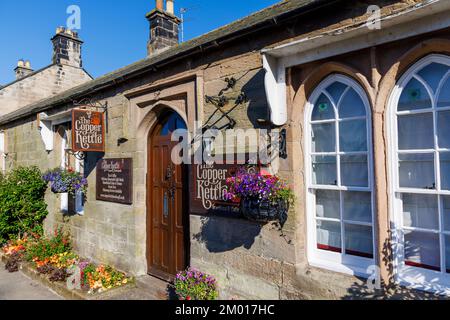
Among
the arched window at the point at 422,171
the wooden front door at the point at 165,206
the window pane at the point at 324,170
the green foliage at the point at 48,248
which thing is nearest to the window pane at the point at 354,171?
the window pane at the point at 324,170

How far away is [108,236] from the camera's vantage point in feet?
20.1

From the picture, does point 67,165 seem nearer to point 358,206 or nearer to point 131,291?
point 131,291

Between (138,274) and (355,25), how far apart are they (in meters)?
4.91

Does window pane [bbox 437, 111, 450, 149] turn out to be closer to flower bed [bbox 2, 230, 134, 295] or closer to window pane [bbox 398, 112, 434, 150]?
window pane [bbox 398, 112, 434, 150]

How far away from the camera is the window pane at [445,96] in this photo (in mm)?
2656

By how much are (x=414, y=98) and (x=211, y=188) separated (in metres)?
2.47

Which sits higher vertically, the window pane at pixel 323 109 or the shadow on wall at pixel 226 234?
the window pane at pixel 323 109

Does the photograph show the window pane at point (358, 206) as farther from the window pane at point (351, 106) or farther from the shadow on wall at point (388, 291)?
the window pane at point (351, 106)

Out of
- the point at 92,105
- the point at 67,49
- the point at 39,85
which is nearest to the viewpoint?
the point at 92,105

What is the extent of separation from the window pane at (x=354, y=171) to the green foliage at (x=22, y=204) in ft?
25.4

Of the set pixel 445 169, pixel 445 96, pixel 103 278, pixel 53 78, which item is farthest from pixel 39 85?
pixel 445 169

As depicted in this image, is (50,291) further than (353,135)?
Yes

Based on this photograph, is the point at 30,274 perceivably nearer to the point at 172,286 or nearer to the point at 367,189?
the point at 172,286

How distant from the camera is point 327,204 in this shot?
11.2 feet
